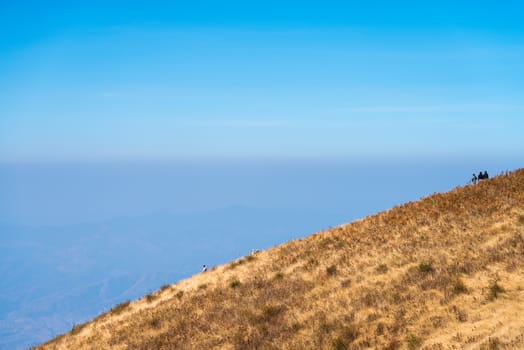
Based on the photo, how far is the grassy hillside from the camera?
12.5 m

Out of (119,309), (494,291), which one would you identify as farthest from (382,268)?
(119,309)

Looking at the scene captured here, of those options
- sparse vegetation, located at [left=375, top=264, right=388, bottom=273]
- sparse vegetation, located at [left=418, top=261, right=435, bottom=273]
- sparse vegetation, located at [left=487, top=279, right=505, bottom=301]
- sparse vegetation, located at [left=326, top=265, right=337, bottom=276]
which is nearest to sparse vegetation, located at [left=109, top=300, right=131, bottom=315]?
sparse vegetation, located at [left=326, top=265, right=337, bottom=276]

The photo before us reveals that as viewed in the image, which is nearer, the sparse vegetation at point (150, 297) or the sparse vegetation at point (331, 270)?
the sparse vegetation at point (331, 270)

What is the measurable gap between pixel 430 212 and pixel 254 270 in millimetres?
10976

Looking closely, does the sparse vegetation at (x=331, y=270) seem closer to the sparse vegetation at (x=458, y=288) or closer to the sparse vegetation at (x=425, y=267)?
the sparse vegetation at (x=425, y=267)

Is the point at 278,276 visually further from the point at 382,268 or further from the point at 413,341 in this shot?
the point at 413,341

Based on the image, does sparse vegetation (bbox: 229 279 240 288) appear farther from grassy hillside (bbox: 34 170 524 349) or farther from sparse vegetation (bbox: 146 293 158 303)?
sparse vegetation (bbox: 146 293 158 303)

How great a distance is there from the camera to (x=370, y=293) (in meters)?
15.9

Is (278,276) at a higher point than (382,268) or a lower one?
higher

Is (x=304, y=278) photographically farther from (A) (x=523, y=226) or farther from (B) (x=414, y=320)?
(A) (x=523, y=226)

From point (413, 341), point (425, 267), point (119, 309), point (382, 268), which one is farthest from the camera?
point (119, 309)

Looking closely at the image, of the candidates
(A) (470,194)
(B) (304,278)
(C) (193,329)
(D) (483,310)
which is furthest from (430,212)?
(C) (193,329)

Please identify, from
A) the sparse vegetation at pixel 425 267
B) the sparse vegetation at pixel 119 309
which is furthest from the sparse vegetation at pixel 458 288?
the sparse vegetation at pixel 119 309

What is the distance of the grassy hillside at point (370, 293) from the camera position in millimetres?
12461
